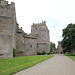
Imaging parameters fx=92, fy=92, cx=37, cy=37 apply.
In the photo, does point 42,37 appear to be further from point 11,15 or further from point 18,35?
point 11,15

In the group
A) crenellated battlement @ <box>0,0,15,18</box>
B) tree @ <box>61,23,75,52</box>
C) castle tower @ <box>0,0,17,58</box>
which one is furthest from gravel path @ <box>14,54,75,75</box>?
tree @ <box>61,23,75,52</box>

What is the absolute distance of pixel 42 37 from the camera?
1731 inches

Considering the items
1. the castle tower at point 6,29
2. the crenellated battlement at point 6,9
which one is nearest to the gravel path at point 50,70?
the castle tower at point 6,29

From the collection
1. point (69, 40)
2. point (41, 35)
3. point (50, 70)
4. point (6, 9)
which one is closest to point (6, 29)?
point (6, 9)

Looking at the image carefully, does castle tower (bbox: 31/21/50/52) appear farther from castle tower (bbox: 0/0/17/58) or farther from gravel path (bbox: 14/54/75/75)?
gravel path (bbox: 14/54/75/75)

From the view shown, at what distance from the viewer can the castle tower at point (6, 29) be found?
1868 cm

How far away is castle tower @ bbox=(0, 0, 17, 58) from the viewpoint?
18.7m

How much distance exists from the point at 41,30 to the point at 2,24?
2686 centimetres

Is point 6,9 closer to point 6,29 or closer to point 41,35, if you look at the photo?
point 6,29

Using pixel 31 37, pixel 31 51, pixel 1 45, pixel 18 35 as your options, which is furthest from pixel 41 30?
pixel 1 45

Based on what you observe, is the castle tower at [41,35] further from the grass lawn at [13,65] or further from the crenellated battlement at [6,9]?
the grass lawn at [13,65]

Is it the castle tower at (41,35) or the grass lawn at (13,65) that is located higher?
the castle tower at (41,35)

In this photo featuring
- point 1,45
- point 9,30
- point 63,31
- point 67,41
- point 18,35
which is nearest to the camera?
point 1,45

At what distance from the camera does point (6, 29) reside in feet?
64.5
